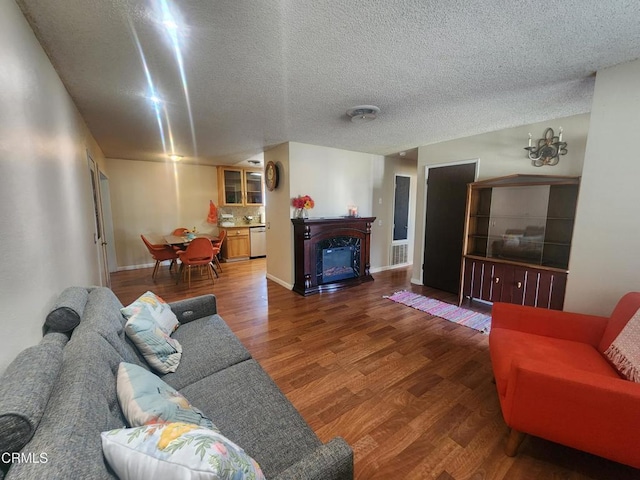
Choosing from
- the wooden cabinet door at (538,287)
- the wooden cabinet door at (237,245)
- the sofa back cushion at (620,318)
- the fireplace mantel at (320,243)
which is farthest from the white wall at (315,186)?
the sofa back cushion at (620,318)

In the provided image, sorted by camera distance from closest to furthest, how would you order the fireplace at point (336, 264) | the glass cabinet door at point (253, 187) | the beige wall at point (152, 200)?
the fireplace at point (336, 264) → the beige wall at point (152, 200) → the glass cabinet door at point (253, 187)

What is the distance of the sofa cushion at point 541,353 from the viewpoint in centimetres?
158

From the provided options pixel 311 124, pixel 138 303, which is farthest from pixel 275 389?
pixel 311 124

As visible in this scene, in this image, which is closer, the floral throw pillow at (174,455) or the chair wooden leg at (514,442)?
the floral throw pillow at (174,455)

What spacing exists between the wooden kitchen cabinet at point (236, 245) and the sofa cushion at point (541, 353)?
5.57 meters

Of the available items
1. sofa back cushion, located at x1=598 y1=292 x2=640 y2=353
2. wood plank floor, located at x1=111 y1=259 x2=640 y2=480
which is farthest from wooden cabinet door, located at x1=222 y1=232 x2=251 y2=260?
sofa back cushion, located at x1=598 y1=292 x2=640 y2=353

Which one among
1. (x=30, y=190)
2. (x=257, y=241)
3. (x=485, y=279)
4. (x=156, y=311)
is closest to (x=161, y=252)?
(x=257, y=241)

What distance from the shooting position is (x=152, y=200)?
19.2 ft

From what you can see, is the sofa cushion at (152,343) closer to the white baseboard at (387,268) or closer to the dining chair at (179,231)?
the white baseboard at (387,268)

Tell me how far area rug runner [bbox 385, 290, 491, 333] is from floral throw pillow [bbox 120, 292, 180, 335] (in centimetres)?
288

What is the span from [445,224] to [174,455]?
4.25 m

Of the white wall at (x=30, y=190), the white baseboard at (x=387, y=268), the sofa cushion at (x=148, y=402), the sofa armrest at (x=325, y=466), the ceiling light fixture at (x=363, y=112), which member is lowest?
the white baseboard at (x=387, y=268)

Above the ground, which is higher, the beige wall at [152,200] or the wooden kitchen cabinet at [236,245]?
the beige wall at [152,200]

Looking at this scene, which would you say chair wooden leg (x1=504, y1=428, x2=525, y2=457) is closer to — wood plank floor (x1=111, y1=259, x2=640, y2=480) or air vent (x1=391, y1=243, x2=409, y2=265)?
wood plank floor (x1=111, y1=259, x2=640, y2=480)
